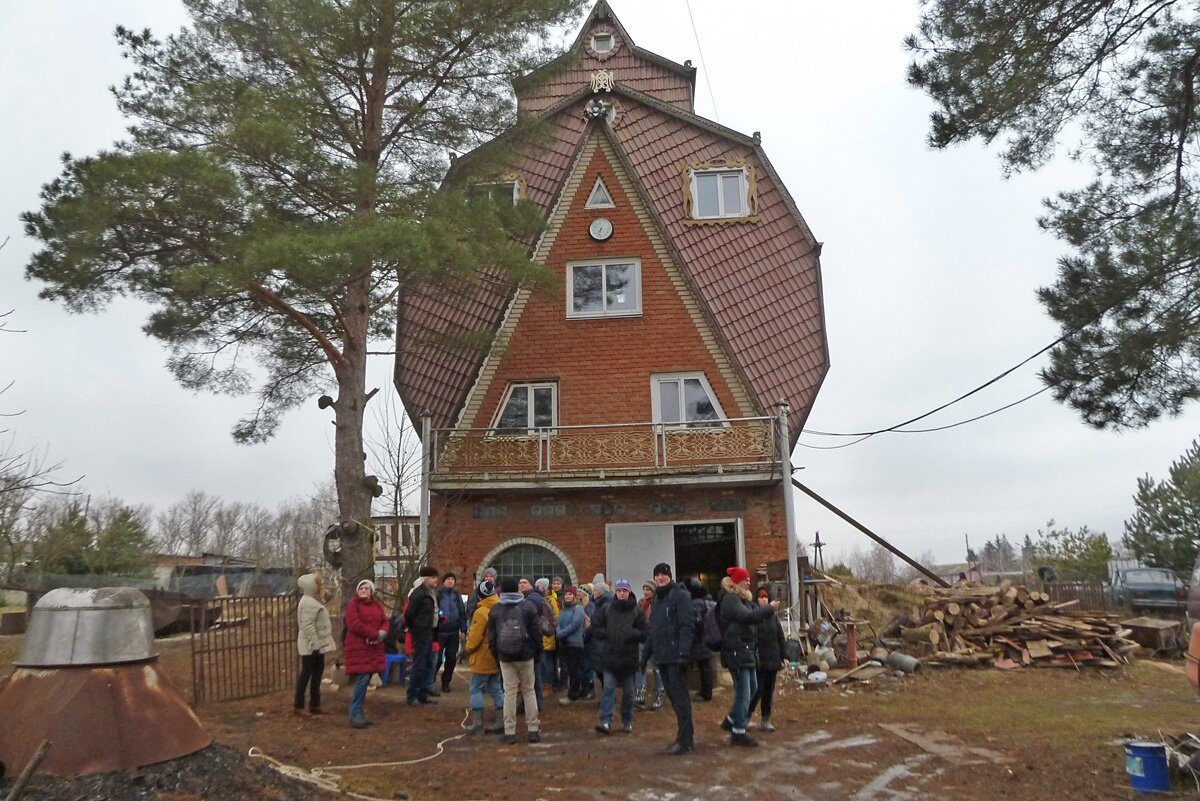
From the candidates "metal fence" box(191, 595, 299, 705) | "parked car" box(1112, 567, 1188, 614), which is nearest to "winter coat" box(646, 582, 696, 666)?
"metal fence" box(191, 595, 299, 705)

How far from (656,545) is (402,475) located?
494 cm

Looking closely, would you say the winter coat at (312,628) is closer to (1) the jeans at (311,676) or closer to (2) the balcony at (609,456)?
(1) the jeans at (311,676)

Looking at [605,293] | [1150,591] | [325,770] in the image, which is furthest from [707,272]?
[1150,591]

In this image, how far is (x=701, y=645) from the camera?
906 cm

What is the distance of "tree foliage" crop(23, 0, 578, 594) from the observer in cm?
1066

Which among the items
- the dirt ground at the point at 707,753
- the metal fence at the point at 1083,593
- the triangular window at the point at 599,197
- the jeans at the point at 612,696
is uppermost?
the triangular window at the point at 599,197

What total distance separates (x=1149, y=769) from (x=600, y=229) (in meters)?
14.2

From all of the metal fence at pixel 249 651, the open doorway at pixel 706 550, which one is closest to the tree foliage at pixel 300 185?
the metal fence at pixel 249 651

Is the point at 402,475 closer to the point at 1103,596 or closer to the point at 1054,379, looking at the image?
the point at 1054,379

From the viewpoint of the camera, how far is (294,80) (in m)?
12.1

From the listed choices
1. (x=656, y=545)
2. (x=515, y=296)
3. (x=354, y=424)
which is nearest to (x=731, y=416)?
(x=656, y=545)

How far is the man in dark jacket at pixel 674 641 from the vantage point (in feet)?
25.4

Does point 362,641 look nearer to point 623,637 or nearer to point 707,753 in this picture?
point 623,637

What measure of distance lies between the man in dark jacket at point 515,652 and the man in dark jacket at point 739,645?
1.84m
